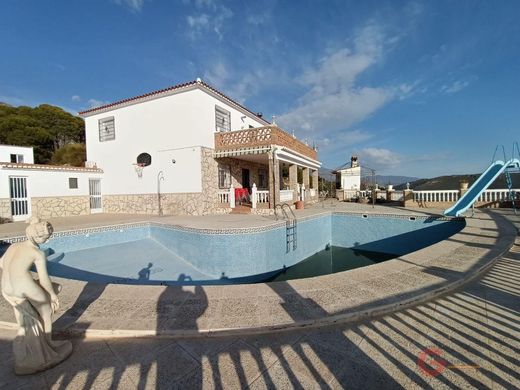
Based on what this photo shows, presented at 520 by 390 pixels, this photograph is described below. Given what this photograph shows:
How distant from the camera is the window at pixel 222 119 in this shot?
13.8 metres

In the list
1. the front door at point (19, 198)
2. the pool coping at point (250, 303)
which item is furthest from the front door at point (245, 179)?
the pool coping at point (250, 303)

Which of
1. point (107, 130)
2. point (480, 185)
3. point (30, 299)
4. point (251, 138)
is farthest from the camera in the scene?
point (107, 130)

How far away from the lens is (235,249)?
7.58 metres

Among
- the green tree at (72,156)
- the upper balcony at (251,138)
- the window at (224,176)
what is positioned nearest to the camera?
the upper balcony at (251,138)

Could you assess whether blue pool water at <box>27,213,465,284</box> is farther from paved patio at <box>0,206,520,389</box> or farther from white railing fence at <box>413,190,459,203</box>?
white railing fence at <box>413,190,459,203</box>

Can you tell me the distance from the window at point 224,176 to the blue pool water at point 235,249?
4.93 metres

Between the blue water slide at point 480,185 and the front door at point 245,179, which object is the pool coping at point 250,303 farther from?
the front door at point 245,179

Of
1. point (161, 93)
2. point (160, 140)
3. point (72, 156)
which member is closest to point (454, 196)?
point (160, 140)

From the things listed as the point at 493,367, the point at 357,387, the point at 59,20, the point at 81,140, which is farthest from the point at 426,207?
the point at 81,140

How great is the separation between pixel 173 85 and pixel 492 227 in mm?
15015

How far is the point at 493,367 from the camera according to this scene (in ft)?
6.95

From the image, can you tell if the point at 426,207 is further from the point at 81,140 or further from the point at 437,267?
the point at 81,140

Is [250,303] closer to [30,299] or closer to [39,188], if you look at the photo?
[30,299]

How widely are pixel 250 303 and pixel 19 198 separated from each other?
15.5 metres
